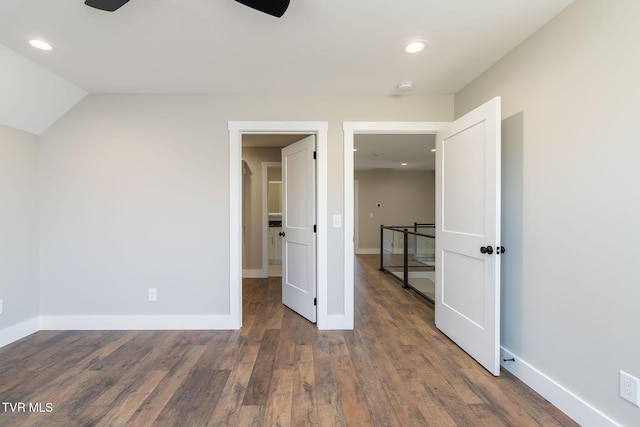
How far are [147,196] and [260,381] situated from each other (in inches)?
81.1

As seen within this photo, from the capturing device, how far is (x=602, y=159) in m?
1.48

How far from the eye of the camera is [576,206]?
5.33ft

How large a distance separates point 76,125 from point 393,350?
12.0 feet

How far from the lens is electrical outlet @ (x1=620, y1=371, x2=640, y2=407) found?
4.42ft

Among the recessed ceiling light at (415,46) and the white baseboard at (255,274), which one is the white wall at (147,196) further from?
the white baseboard at (255,274)

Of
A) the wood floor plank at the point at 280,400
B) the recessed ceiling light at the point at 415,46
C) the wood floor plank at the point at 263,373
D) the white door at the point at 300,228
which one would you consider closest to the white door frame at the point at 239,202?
the white door at the point at 300,228

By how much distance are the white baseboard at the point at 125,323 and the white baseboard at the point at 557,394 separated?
94.6 inches

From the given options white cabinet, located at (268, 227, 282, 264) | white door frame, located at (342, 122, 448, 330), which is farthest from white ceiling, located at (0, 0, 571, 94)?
white cabinet, located at (268, 227, 282, 264)

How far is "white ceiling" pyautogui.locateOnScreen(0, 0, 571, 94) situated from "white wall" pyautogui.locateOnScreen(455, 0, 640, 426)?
28 cm

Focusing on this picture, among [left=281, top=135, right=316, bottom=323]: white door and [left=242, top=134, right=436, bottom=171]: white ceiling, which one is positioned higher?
[left=242, top=134, right=436, bottom=171]: white ceiling

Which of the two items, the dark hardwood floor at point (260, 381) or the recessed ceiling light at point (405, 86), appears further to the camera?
the recessed ceiling light at point (405, 86)

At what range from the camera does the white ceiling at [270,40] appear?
1647mm

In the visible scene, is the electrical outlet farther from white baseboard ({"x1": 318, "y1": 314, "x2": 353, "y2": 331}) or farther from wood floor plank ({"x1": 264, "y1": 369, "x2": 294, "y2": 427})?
white baseboard ({"x1": 318, "y1": 314, "x2": 353, "y2": 331})

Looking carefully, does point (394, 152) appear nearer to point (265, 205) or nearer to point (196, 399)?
point (265, 205)
